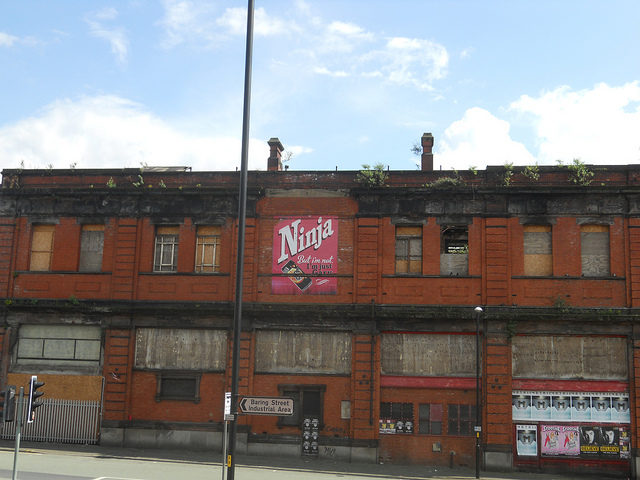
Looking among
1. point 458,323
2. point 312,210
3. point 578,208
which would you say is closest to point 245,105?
point 312,210

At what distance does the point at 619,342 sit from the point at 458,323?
20.0ft

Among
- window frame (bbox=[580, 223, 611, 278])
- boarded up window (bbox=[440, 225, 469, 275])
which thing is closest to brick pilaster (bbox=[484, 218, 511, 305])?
boarded up window (bbox=[440, 225, 469, 275])

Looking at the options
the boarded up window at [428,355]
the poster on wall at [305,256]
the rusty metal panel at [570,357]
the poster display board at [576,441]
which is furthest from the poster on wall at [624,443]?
the poster on wall at [305,256]

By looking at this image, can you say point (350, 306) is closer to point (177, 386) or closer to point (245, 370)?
point (245, 370)

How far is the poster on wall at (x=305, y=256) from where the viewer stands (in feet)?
85.0

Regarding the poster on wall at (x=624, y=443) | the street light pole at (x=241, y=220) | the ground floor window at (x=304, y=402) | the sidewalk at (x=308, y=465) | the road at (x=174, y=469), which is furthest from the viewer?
the ground floor window at (x=304, y=402)

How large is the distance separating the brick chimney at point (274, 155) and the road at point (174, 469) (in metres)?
12.8

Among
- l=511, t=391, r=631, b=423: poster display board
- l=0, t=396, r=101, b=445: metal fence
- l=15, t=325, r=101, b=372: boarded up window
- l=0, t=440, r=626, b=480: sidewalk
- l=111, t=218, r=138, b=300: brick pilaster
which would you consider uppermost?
l=111, t=218, r=138, b=300: brick pilaster

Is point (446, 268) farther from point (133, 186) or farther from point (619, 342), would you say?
point (133, 186)

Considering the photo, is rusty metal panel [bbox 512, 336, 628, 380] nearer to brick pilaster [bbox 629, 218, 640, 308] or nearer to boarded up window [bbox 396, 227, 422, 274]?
brick pilaster [bbox 629, 218, 640, 308]

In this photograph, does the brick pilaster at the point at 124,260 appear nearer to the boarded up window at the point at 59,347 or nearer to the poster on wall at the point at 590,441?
→ the boarded up window at the point at 59,347

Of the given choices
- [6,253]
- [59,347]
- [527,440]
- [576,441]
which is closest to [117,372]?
[59,347]

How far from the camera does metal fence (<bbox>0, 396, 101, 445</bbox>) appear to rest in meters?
25.8

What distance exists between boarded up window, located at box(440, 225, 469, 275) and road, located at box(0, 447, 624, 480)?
25.4ft
